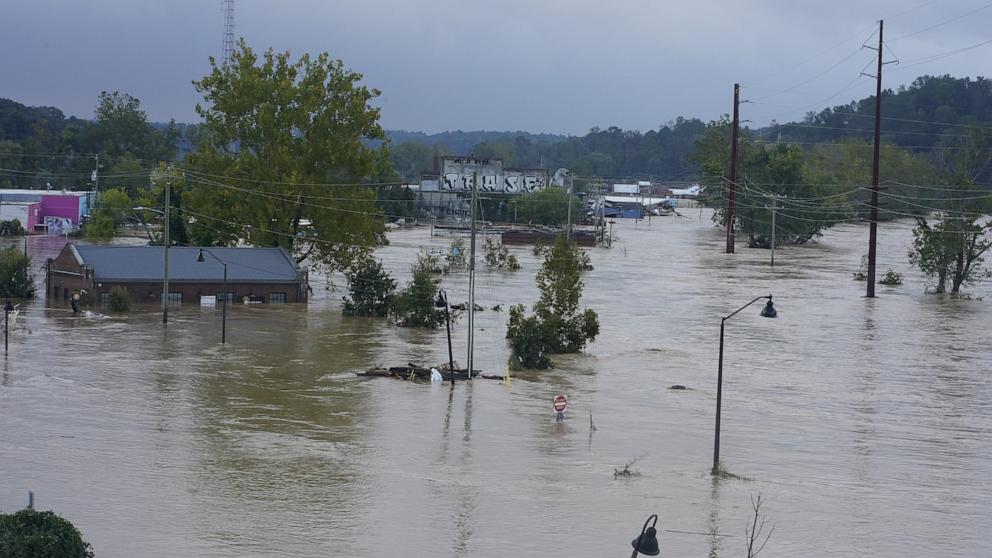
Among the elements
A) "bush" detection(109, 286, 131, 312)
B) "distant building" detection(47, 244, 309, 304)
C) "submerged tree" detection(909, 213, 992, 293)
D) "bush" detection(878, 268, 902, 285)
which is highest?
"submerged tree" detection(909, 213, 992, 293)

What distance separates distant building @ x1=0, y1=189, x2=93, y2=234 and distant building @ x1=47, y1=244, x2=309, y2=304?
166 ft

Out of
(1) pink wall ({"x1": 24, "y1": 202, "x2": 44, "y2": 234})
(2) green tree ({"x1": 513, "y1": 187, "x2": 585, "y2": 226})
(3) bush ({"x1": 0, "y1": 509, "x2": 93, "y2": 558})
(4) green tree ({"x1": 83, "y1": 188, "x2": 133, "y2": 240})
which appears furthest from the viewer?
(2) green tree ({"x1": 513, "y1": 187, "x2": 585, "y2": 226})

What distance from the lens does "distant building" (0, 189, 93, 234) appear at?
386ft

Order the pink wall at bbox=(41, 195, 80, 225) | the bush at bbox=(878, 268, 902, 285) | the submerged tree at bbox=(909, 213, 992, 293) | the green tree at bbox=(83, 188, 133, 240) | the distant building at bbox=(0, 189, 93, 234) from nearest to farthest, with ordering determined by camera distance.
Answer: the submerged tree at bbox=(909, 213, 992, 293) → the bush at bbox=(878, 268, 902, 285) → the green tree at bbox=(83, 188, 133, 240) → the distant building at bbox=(0, 189, 93, 234) → the pink wall at bbox=(41, 195, 80, 225)

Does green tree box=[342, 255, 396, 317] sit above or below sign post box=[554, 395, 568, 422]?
above

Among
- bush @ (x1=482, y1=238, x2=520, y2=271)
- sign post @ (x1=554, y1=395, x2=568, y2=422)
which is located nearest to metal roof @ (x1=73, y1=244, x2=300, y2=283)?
bush @ (x1=482, y1=238, x2=520, y2=271)

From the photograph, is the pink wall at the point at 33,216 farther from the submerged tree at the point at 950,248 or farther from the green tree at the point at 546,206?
the submerged tree at the point at 950,248

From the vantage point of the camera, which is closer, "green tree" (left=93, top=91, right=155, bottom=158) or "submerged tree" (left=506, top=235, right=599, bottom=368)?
"submerged tree" (left=506, top=235, right=599, bottom=368)

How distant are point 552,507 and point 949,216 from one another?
65.1 meters

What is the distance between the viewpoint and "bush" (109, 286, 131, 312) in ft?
216

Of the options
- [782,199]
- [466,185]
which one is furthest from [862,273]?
[466,185]

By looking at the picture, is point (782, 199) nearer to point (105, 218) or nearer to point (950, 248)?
point (950, 248)

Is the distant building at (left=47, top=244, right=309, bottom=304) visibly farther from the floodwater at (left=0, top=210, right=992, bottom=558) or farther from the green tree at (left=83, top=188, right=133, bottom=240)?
the green tree at (left=83, top=188, right=133, bottom=240)

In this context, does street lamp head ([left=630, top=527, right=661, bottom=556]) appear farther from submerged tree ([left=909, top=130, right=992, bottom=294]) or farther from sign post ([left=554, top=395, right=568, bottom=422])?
submerged tree ([left=909, top=130, right=992, bottom=294])
